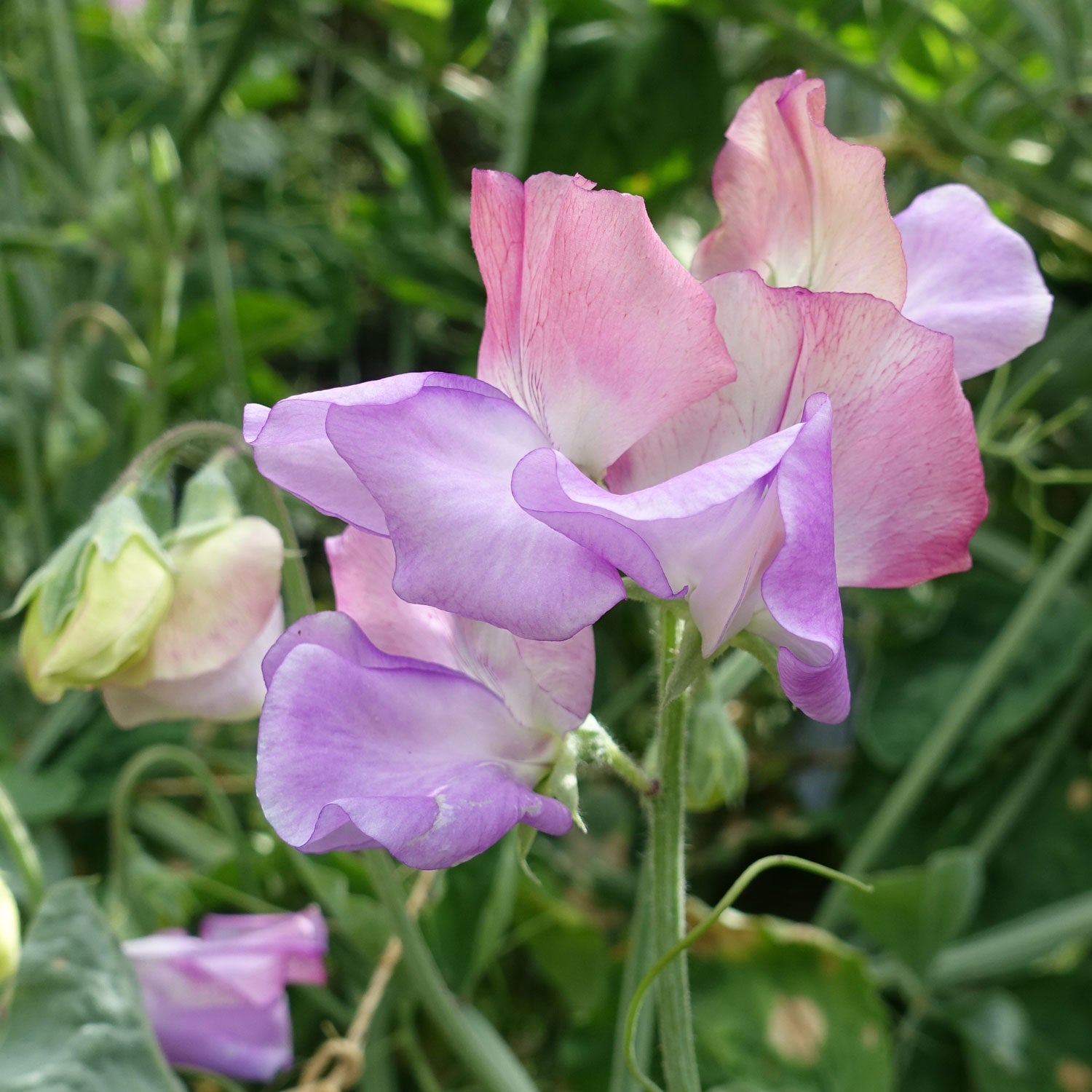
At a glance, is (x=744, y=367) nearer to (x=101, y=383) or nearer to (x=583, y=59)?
(x=583, y=59)

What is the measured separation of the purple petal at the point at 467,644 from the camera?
0.30 meters

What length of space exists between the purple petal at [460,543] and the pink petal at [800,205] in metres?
0.07

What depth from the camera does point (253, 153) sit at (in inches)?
52.1

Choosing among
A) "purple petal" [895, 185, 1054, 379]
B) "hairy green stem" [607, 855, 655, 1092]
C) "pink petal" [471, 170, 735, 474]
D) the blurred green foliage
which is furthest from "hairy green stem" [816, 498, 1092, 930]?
"pink petal" [471, 170, 735, 474]

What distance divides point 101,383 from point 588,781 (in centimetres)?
53

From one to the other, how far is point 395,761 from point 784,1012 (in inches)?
15.9

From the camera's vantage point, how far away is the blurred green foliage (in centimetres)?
64

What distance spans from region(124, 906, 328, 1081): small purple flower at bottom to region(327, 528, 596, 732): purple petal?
0.74 feet

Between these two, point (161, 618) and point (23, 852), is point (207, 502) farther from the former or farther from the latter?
point (23, 852)

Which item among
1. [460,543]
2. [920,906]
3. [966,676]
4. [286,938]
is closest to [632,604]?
[966,676]

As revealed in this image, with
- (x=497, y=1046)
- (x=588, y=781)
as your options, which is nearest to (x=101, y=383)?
(x=588, y=781)

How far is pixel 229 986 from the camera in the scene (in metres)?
0.49

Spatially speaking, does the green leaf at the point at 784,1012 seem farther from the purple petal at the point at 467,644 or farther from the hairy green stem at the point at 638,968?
the purple petal at the point at 467,644

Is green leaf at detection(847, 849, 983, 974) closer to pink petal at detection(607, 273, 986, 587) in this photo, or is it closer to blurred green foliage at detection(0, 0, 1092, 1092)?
blurred green foliage at detection(0, 0, 1092, 1092)
